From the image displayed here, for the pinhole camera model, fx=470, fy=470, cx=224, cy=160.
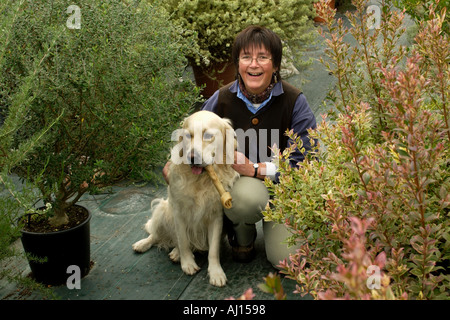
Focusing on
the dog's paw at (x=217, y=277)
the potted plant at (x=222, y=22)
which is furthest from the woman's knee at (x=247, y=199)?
the potted plant at (x=222, y=22)

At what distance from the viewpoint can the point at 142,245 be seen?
340 cm

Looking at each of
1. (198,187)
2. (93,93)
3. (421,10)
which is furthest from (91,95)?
(421,10)

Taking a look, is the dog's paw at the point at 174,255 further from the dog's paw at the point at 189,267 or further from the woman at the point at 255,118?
the woman at the point at 255,118

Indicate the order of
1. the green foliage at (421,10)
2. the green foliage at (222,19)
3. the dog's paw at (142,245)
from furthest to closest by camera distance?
the green foliage at (222,19) → the dog's paw at (142,245) → the green foliage at (421,10)

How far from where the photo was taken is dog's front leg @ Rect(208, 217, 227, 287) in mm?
3020

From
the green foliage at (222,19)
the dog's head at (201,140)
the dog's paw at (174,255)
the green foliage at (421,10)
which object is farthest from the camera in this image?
the green foliage at (222,19)

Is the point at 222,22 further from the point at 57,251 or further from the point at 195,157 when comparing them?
the point at 57,251

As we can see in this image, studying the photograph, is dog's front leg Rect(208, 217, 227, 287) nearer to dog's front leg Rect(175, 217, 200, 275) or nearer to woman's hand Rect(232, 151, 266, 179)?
dog's front leg Rect(175, 217, 200, 275)

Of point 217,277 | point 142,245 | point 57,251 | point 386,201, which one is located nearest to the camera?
point 386,201

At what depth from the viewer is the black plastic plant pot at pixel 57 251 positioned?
9.06 ft

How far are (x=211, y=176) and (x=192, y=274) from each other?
2.27 feet

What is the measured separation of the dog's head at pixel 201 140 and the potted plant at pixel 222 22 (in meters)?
2.55

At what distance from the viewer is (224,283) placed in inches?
118

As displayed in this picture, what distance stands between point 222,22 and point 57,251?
3.75m
